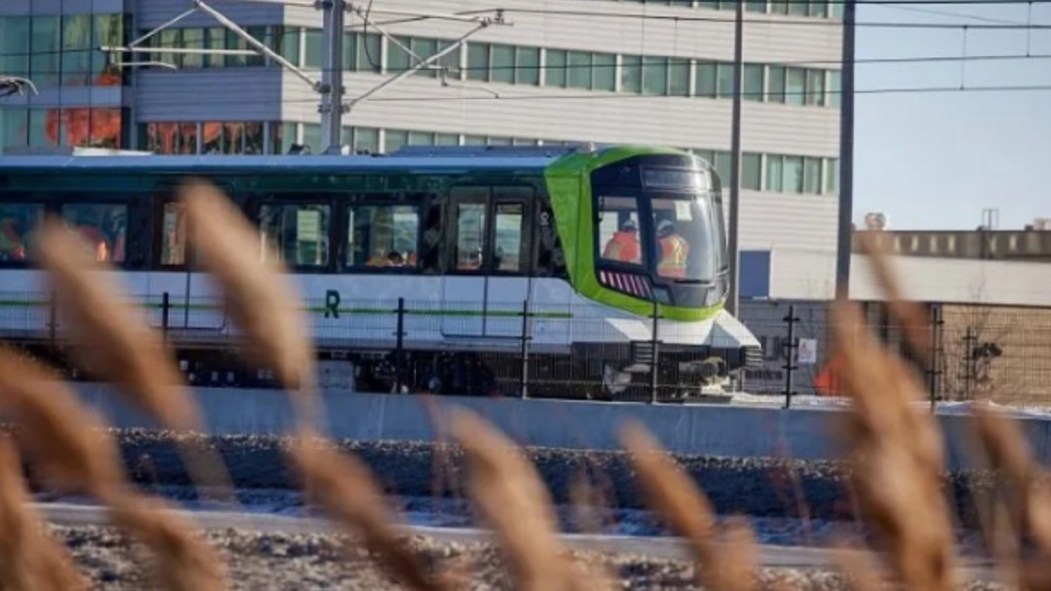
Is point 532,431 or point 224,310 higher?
point 224,310

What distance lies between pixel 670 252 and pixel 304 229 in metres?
4.73

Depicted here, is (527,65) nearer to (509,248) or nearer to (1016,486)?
(509,248)

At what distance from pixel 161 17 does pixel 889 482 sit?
2387 inches

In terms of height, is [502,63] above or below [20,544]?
above

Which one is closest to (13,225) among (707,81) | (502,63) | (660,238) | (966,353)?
(660,238)

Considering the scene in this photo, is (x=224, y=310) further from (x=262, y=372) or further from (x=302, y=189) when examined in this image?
(x=302, y=189)

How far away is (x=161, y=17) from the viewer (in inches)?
2408

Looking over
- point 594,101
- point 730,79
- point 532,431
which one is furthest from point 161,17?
point 532,431

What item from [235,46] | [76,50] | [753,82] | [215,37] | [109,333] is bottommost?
[109,333]

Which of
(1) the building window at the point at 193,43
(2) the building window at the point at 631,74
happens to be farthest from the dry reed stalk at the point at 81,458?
(2) the building window at the point at 631,74

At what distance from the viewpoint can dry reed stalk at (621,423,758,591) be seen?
7.53ft

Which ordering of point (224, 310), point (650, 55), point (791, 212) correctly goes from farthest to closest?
point (791, 212) → point (650, 55) → point (224, 310)

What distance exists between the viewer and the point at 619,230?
2694 centimetres

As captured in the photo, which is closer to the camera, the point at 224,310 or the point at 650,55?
the point at 224,310
